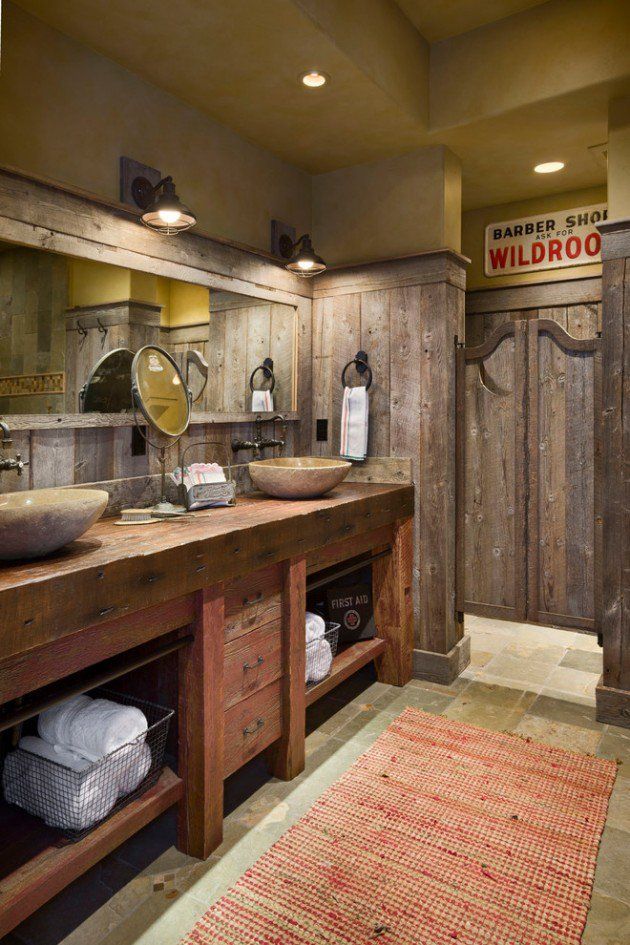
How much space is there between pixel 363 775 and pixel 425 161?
286cm

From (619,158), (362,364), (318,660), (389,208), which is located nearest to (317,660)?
(318,660)

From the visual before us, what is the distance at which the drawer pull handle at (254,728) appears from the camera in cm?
213

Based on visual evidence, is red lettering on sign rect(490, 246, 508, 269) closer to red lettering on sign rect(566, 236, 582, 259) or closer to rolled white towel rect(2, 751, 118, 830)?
red lettering on sign rect(566, 236, 582, 259)

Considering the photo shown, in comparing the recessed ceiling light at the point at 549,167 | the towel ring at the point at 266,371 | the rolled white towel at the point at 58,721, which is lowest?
the rolled white towel at the point at 58,721

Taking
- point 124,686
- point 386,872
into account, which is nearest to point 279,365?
point 124,686

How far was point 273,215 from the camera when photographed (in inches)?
131

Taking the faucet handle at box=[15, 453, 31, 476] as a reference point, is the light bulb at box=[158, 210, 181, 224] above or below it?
above

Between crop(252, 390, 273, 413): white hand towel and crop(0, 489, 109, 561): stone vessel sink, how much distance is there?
1.57 metres

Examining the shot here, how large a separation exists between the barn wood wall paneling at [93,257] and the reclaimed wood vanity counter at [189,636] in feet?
0.95

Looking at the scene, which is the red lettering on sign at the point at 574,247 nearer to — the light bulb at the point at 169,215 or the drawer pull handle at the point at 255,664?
the light bulb at the point at 169,215

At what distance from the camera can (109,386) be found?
7.91ft

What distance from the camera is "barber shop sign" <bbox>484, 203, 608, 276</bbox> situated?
3.95 metres

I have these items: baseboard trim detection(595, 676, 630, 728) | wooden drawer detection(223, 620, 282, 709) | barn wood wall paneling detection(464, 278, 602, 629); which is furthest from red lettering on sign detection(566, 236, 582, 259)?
wooden drawer detection(223, 620, 282, 709)

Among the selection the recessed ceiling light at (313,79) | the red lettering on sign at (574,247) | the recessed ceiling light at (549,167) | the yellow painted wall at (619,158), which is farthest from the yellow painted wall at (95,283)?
the red lettering on sign at (574,247)
